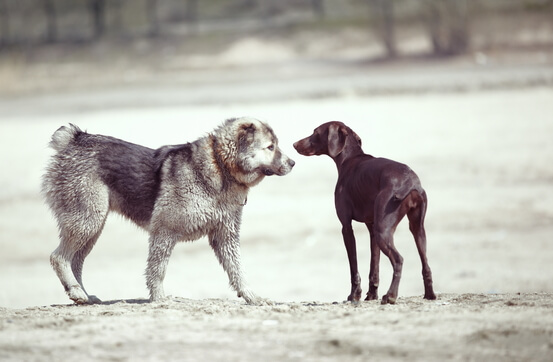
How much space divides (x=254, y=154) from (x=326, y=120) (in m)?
13.2

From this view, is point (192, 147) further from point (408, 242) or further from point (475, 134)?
point (475, 134)

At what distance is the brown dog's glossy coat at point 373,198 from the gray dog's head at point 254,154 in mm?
207

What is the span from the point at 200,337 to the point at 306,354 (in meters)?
0.78

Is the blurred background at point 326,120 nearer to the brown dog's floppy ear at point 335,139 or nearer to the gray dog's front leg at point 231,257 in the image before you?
the gray dog's front leg at point 231,257

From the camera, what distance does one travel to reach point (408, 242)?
45.6ft

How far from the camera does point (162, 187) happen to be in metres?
7.77

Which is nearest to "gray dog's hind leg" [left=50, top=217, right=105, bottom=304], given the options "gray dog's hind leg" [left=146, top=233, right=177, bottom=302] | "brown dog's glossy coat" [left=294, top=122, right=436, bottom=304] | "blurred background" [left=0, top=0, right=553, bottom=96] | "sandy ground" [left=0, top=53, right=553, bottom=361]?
"sandy ground" [left=0, top=53, right=553, bottom=361]

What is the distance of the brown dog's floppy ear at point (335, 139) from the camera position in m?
7.65

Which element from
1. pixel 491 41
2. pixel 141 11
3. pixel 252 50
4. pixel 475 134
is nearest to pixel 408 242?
pixel 475 134

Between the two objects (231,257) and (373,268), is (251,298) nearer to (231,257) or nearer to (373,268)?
(231,257)

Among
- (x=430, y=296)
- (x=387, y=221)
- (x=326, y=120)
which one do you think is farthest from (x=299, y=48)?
(x=387, y=221)

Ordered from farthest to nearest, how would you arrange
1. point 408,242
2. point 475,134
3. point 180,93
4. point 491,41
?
1. point 491,41
2. point 180,93
3. point 475,134
4. point 408,242

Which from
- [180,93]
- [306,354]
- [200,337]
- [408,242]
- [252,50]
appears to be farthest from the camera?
[252,50]

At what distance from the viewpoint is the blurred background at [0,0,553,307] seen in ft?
42.6
